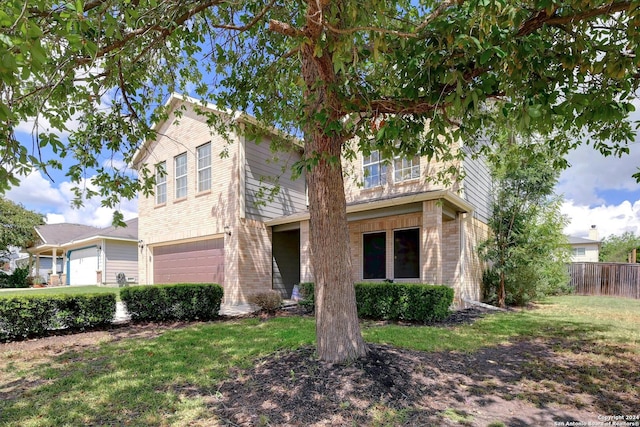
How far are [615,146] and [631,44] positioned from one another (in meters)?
2.34

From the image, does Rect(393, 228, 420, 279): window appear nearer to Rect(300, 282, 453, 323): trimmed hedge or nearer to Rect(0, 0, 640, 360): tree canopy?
Rect(300, 282, 453, 323): trimmed hedge

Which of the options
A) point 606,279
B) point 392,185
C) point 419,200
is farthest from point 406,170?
point 606,279

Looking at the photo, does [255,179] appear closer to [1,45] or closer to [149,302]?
[149,302]

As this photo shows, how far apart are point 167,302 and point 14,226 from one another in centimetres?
2441

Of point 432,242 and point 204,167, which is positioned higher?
point 204,167

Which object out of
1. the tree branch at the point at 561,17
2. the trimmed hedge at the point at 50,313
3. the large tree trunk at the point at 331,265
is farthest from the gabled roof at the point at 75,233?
the tree branch at the point at 561,17

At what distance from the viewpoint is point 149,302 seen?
8.96 meters

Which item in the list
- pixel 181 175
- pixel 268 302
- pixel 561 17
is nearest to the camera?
pixel 561 17

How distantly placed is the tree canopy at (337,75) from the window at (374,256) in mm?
6404

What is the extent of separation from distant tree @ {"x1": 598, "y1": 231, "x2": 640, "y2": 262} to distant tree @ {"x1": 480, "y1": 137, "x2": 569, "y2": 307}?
35.9m

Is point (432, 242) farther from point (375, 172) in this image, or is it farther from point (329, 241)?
point (329, 241)

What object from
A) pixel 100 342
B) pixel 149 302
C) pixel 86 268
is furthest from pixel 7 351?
pixel 86 268

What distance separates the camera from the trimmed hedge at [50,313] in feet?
22.8

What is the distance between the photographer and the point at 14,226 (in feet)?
83.4
